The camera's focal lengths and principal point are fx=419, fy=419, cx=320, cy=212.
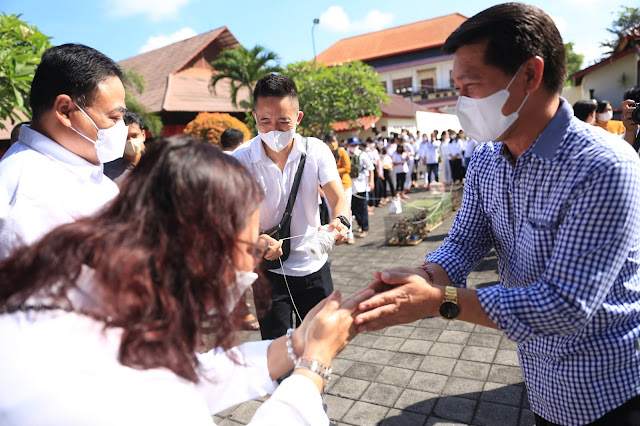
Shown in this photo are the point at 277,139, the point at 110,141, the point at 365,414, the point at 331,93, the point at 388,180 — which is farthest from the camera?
the point at 331,93

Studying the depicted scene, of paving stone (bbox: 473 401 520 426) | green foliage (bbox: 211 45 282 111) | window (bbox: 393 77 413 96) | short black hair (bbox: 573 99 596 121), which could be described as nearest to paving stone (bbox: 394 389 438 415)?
paving stone (bbox: 473 401 520 426)

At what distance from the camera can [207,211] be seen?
3.65ft

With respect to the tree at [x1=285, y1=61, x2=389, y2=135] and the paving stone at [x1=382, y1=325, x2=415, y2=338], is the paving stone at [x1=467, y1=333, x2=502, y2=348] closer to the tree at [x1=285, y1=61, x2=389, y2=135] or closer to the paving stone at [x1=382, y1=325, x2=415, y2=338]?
the paving stone at [x1=382, y1=325, x2=415, y2=338]

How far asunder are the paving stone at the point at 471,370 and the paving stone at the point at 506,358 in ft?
0.41

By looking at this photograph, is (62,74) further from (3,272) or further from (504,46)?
(504,46)

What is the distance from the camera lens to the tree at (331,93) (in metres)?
17.1

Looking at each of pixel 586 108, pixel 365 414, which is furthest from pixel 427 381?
pixel 586 108

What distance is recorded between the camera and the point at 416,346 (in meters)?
3.92

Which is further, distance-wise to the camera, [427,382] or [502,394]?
[427,382]

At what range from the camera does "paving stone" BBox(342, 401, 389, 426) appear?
2.90 metres

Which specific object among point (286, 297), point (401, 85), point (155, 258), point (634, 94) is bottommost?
point (286, 297)

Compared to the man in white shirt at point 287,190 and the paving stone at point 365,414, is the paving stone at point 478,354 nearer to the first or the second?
the paving stone at point 365,414

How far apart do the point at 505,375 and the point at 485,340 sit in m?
0.60

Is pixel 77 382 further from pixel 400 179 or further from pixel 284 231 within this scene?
pixel 400 179
